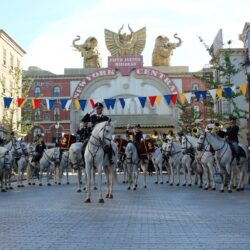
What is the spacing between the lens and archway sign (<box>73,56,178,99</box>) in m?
73.8

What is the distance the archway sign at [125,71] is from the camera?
73812 mm

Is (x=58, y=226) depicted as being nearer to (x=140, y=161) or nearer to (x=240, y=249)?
(x=240, y=249)

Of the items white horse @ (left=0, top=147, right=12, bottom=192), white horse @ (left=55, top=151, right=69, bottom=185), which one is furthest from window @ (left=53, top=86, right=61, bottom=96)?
white horse @ (left=0, top=147, right=12, bottom=192)

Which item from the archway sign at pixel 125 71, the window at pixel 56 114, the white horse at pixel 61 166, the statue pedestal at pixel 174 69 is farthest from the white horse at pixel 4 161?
the window at pixel 56 114

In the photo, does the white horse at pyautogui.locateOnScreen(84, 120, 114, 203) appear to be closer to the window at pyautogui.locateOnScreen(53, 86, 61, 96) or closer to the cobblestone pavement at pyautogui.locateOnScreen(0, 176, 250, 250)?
the cobblestone pavement at pyautogui.locateOnScreen(0, 176, 250, 250)

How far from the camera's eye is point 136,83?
75750 millimetres

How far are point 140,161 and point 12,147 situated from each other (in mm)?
5780

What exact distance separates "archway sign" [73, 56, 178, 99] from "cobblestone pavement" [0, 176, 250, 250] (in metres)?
60.1

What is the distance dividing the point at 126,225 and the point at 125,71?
67.3 metres

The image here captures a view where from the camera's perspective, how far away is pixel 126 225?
9.41 m

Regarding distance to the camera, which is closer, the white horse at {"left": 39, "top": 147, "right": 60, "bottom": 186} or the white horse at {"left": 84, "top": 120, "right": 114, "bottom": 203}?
the white horse at {"left": 84, "top": 120, "right": 114, "bottom": 203}

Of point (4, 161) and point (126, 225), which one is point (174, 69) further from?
point (126, 225)

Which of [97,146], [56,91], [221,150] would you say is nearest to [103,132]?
[97,146]

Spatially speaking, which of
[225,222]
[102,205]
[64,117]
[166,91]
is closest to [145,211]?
[102,205]
